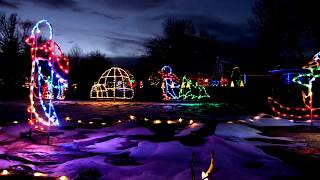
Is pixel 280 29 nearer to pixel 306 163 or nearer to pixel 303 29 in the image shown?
pixel 303 29

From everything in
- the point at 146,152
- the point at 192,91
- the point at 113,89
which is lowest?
the point at 146,152

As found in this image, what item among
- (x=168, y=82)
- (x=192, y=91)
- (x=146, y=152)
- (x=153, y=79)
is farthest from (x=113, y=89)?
(x=146, y=152)

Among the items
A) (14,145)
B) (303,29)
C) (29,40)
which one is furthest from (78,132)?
(303,29)

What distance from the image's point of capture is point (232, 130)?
466 inches

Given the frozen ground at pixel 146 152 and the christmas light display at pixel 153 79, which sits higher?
the christmas light display at pixel 153 79

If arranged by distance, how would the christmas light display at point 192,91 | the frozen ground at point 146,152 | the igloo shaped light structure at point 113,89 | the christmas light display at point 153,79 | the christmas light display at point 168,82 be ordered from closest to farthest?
the frozen ground at point 146,152 < the christmas light display at point 168,82 < the igloo shaped light structure at point 113,89 < the christmas light display at point 192,91 < the christmas light display at point 153,79

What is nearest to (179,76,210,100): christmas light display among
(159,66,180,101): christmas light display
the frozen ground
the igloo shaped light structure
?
(159,66,180,101): christmas light display

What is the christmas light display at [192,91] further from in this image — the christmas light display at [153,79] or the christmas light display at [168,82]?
the christmas light display at [153,79]

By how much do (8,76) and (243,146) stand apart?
49.3m

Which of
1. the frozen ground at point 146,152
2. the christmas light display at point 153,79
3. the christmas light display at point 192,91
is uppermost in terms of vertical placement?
the christmas light display at point 153,79

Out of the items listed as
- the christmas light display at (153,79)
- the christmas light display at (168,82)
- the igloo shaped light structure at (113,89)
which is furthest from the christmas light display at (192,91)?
the christmas light display at (153,79)

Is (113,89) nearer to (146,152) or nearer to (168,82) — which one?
(168,82)

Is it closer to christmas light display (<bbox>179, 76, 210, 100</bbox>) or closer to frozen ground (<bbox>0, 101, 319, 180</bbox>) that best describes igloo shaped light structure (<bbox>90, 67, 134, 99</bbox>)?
christmas light display (<bbox>179, 76, 210, 100</bbox>)

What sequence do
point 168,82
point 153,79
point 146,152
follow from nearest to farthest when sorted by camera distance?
point 146,152 → point 168,82 → point 153,79
